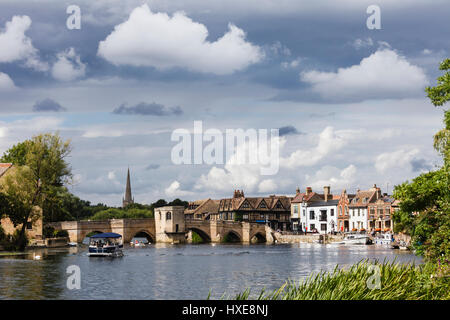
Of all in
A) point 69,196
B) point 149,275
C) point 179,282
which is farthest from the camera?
point 69,196

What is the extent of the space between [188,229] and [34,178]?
2050 inches

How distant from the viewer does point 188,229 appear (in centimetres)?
11888

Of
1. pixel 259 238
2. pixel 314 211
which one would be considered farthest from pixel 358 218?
pixel 259 238

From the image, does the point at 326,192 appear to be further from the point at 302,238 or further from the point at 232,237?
the point at 232,237

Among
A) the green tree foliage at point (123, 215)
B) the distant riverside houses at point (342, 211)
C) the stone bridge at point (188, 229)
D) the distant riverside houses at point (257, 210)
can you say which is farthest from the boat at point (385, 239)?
the green tree foliage at point (123, 215)

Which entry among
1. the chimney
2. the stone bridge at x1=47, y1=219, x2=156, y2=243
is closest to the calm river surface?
the stone bridge at x1=47, y1=219, x2=156, y2=243

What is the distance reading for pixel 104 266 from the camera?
202 ft

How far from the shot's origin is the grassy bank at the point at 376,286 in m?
19.7

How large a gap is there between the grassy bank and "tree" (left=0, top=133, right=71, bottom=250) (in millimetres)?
53617

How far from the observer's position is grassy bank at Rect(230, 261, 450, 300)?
19.7 meters

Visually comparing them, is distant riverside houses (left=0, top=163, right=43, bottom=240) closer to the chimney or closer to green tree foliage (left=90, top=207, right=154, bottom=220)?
green tree foliage (left=90, top=207, right=154, bottom=220)

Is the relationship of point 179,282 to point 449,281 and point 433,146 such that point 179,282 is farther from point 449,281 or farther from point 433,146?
point 449,281

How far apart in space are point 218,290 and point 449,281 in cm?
2323
